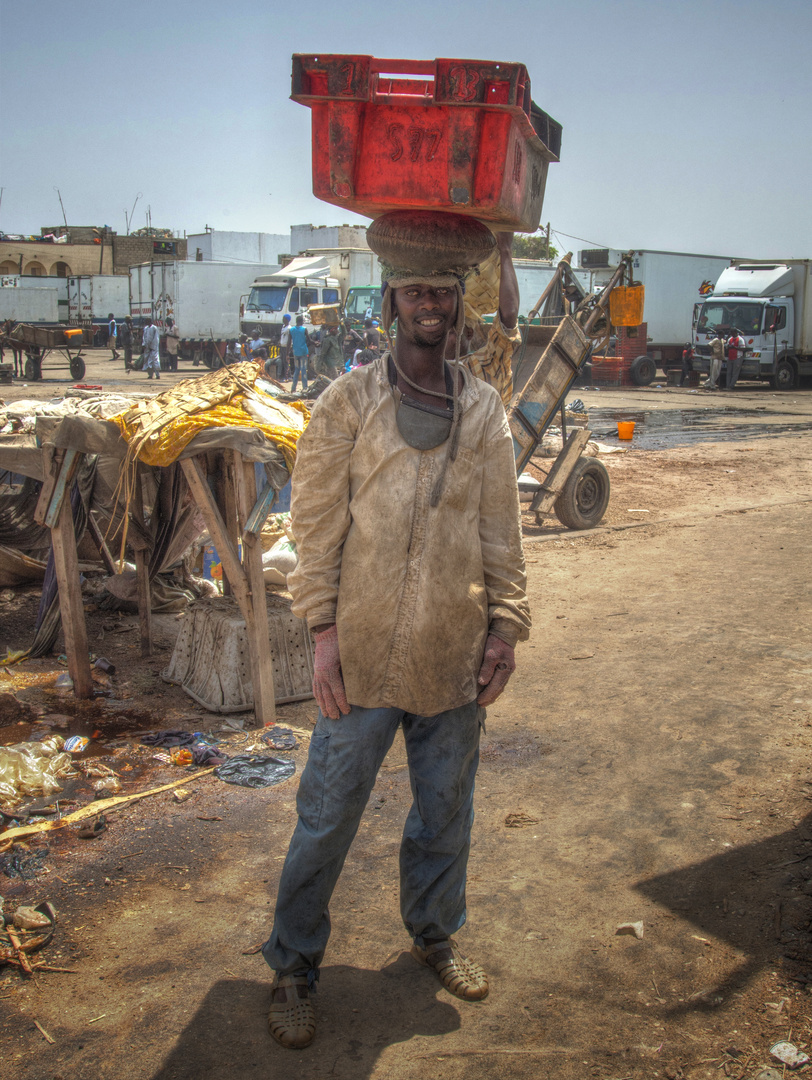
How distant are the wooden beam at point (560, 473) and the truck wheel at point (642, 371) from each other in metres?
19.5

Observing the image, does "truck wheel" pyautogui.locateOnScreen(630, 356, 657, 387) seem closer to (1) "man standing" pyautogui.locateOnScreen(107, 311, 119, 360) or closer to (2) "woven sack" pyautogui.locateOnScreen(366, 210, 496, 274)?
(1) "man standing" pyautogui.locateOnScreen(107, 311, 119, 360)

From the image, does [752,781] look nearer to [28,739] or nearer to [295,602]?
[295,602]

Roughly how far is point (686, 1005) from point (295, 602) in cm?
150

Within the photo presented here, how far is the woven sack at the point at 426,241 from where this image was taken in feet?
7.04

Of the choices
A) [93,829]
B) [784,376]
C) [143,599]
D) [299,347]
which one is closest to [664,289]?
[784,376]

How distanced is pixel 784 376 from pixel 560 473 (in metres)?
20.8

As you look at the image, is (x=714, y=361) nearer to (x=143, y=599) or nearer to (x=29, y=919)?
(x=143, y=599)

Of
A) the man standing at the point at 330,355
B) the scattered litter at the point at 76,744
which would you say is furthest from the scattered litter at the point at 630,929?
the man standing at the point at 330,355

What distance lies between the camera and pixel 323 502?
2.15 metres

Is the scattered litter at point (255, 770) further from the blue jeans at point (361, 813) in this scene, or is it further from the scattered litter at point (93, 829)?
the blue jeans at point (361, 813)

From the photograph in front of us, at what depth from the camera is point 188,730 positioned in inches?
172

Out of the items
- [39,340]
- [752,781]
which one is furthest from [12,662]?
[39,340]

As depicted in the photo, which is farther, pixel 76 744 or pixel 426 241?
pixel 76 744

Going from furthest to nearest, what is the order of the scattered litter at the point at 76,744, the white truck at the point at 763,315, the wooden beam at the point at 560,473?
the white truck at the point at 763,315 < the wooden beam at the point at 560,473 < the scattered litter at the point at 76,744
